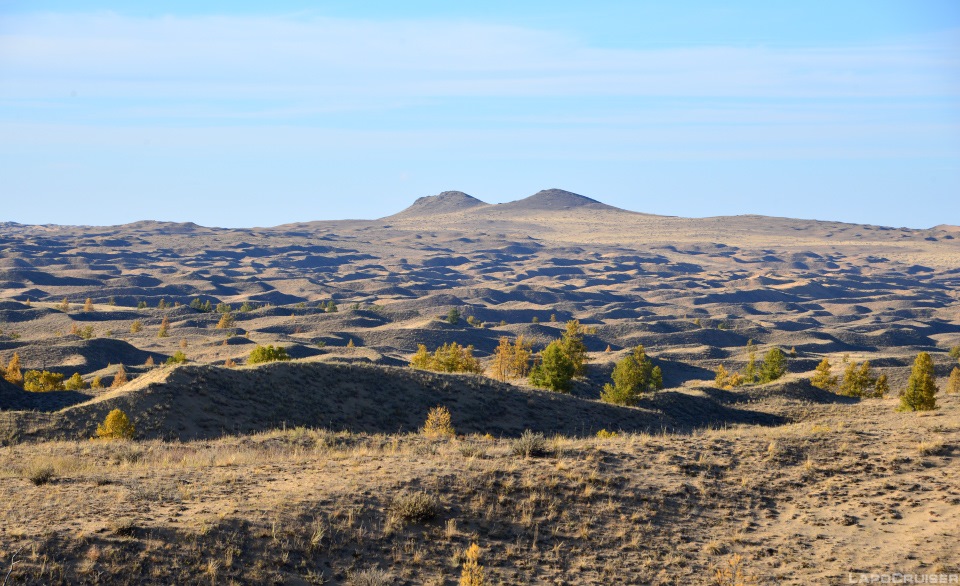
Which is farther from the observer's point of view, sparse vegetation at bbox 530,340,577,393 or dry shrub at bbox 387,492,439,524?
sparse vegetation at bbox 530,340,577,393

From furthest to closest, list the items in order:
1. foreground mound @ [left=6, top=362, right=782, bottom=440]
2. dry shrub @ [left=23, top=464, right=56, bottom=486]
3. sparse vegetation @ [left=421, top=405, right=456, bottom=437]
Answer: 1. sparse vegetation @ [left=421, top=405, right=456, bottom=437]
2. foreground mound @ [left=6, top=362, right=782, bottom=440]
3. dry shrub @ [left=23, top=464, right=56, bottom=486]

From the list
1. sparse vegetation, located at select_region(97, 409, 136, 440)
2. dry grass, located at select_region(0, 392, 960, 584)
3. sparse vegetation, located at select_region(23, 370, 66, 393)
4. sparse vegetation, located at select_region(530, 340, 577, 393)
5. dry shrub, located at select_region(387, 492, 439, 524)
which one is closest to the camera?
dry grass, located at select_region(0, 392, 960, 584)

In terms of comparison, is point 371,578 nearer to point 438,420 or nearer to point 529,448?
point 529,448

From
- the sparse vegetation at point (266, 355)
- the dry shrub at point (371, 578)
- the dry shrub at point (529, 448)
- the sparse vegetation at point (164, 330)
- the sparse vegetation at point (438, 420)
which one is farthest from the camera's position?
the sparse vegetation at point (164, 330)

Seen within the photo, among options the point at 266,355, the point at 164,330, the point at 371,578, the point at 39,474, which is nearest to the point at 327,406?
the point at 266,355

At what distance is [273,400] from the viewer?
37.7 metres

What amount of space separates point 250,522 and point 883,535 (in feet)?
41.5

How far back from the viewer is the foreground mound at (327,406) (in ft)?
109

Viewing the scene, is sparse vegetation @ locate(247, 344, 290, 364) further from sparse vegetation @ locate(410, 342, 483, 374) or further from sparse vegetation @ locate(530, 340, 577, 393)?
sparse vegetation @ locate(530, 340, 577, 393)

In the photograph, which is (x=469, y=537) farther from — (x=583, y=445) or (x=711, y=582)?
(x=583, y=445)

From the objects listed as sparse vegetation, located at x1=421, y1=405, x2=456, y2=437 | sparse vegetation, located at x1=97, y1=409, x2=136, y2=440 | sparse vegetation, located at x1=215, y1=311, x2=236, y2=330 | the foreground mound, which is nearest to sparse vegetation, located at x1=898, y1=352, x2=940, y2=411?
the foreground mound

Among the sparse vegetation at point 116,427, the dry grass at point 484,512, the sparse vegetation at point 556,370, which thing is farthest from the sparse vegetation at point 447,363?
the dry grass at point 484,512

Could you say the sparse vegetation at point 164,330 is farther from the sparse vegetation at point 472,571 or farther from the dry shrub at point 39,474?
the sparse vegetation at point 472,571

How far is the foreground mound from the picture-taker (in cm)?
3331
